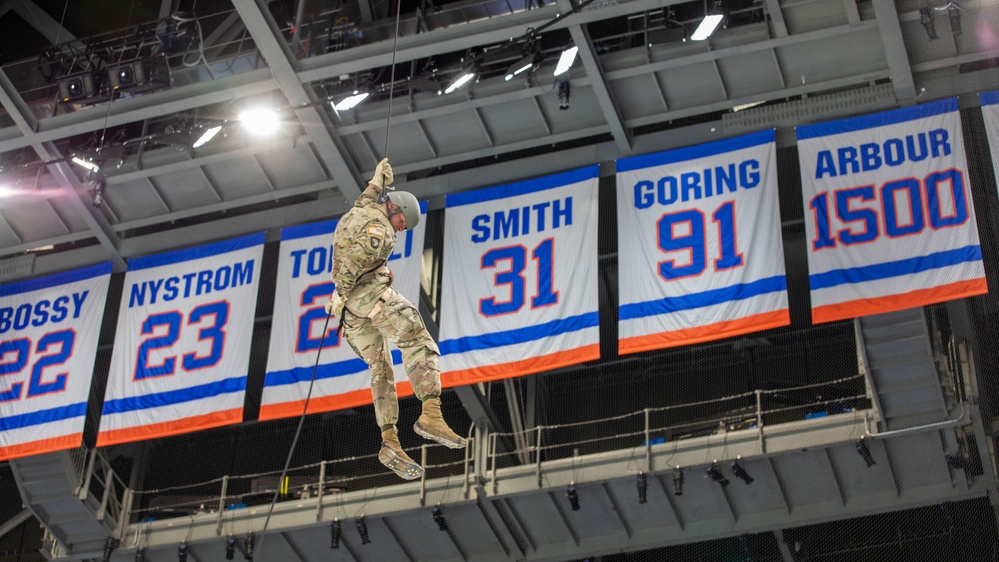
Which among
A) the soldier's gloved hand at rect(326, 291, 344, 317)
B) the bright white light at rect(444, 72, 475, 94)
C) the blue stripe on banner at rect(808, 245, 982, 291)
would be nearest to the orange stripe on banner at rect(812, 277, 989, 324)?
the blue stripe on banner at rect(808, 245, 982, 291)

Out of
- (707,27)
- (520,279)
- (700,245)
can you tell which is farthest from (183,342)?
(707,27)

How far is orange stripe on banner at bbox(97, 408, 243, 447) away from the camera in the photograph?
1755 cm

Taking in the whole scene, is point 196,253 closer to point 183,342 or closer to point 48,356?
point 183,342

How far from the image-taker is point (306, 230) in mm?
18484

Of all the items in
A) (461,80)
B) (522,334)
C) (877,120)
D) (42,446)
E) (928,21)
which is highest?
(461,80)

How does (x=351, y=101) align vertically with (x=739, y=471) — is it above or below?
above

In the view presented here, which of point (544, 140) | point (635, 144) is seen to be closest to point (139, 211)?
point (544, 140)

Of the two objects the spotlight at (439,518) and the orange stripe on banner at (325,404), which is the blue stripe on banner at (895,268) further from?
Answer: the spotlight at (439,518)

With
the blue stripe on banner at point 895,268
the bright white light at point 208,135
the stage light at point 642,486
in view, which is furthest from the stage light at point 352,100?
the blue stripe on banner at point 895,268

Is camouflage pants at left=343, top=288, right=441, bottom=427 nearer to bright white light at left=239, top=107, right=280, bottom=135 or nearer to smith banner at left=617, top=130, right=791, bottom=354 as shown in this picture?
smith banner at left=617, top=130, right=791, bottom=354

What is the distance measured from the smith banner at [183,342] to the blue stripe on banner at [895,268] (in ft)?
27.5

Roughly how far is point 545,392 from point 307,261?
470cm

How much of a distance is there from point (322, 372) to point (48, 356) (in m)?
4.75

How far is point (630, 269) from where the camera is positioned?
656 inches
